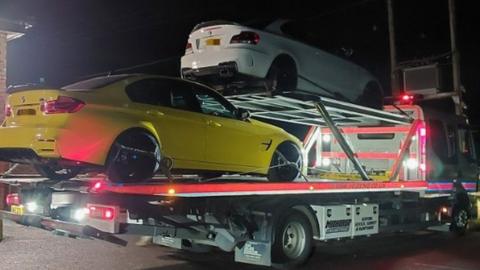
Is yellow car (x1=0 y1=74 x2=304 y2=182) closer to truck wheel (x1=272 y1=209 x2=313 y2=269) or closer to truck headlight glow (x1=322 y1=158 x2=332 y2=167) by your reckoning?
truck wheel (x1=272 y1=209 x2=313 y2=269)

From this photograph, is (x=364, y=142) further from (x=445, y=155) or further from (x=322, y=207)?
(x=322, y=207)

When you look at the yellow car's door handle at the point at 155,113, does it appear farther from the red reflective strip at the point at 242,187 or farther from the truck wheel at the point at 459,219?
the truck wheel at the point at 459,219

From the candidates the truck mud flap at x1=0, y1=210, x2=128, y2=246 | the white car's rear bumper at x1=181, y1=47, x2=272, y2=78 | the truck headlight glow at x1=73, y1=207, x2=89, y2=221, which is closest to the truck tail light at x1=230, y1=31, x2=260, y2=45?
the white car's rear bumper at x1=181, y1=47, x2=272, y2=78

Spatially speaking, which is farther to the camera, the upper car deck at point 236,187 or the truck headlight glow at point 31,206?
the truck headlight glow at point 31,206

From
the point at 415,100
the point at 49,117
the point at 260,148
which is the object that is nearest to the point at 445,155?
the point at 415,100

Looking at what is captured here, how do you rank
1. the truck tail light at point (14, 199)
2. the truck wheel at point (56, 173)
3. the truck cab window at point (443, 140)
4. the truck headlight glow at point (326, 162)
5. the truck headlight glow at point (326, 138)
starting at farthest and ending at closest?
the truck headlight glow at point (326, 138) < the truck headlight glow at point (326, 162) < the truck cab window at point (443, 140) < the truck wheel at point (56, 173) < the truck tail light at point (14, 199)

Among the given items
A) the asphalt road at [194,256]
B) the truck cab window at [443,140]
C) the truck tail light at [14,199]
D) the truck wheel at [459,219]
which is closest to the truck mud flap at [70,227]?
the truck tail light at [14,199]

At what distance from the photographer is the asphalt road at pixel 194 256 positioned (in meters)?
8.42

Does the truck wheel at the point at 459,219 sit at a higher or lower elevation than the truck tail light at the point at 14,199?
lower

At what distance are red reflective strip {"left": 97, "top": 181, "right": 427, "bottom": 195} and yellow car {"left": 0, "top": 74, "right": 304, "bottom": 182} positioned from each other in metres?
0.57

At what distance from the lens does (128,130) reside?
21.8 ft

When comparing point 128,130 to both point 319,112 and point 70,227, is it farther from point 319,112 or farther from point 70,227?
point 319,112

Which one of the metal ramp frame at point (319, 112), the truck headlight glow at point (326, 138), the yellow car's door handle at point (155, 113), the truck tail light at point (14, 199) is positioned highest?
the metal ramp frame at point (319, 112)

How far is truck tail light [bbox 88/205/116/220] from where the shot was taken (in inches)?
243
